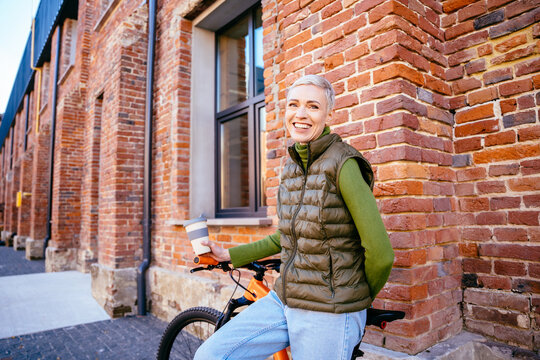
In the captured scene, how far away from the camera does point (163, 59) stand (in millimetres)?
5102

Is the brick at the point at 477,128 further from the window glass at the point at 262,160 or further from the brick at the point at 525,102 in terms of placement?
the window glass at the point at 262,160

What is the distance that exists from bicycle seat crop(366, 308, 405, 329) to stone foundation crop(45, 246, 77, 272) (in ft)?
30.6

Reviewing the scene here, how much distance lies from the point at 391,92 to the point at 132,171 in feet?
14.5

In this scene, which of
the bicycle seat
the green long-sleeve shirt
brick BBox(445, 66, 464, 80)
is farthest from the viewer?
brick BBox(445, 66, 464, 80)

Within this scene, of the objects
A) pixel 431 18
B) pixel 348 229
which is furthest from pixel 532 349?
pixel 431 18

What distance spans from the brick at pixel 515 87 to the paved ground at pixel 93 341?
3696 mm

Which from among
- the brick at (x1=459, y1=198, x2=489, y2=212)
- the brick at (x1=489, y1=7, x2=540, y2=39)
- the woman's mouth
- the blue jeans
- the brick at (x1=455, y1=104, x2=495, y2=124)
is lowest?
the blue jeans

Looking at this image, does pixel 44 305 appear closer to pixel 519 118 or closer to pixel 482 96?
pixel 482 96

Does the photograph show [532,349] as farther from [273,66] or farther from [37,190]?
[37,190]

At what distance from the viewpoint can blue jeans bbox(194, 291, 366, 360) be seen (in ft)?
4.18

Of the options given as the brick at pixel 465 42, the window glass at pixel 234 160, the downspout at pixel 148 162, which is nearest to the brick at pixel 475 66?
the brick at pixel 465 42

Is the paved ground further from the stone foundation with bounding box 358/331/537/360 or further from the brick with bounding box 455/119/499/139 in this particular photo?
the brick with bounding box 455/119/499/139

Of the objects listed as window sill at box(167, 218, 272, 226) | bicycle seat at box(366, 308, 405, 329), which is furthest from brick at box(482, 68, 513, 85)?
window sill at box(167, 218, 272, 226)

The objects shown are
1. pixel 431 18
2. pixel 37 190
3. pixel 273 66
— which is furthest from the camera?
pixel 37 190
